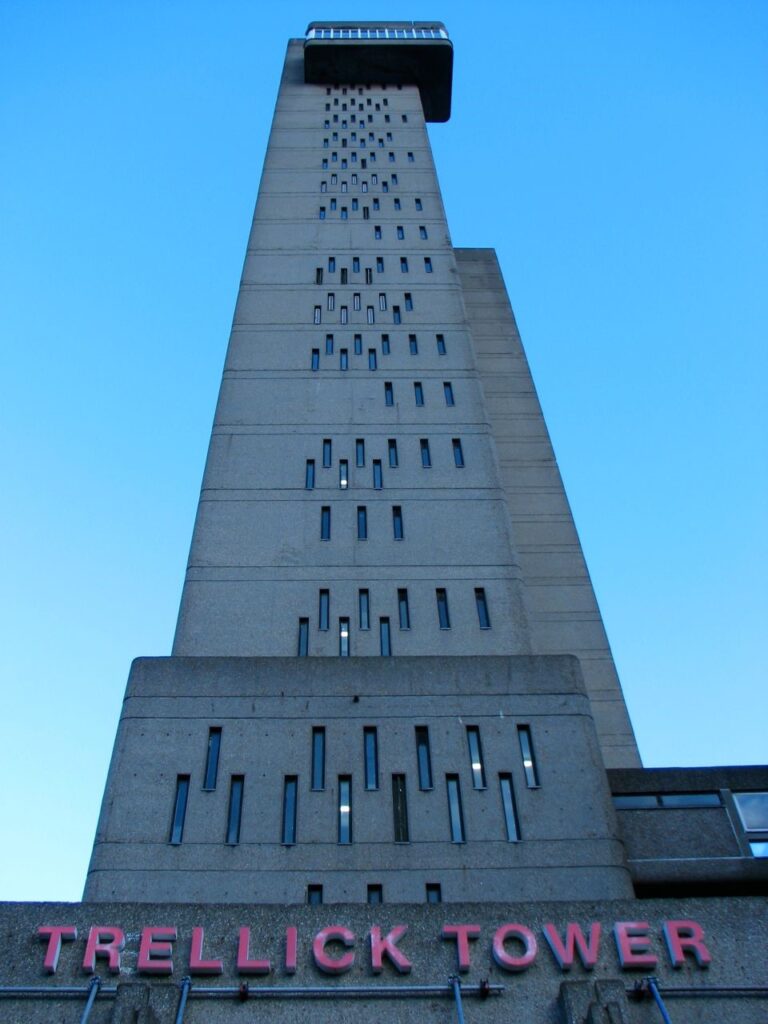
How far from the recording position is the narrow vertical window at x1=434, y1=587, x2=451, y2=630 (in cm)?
2858

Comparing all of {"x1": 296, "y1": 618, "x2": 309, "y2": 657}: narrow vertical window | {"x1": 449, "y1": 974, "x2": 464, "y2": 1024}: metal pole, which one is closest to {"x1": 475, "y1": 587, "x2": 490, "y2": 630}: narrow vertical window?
{"x1": 296, "y1": 618, "x2": 309, "y2": 657}: narrow vertical window

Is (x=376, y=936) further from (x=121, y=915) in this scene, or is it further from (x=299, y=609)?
(x=299, y=609)

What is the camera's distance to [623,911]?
17922mm

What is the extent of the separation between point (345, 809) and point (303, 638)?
679 centimetres

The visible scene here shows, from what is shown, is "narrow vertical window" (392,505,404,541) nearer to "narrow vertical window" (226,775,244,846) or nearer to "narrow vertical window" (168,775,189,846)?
"narrow vertical window" (226,775,244,846)

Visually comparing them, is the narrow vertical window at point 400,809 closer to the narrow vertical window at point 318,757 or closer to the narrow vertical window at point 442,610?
the narrow vertical window at point 318,757

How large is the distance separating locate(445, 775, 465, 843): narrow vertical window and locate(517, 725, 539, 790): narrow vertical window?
1.81m

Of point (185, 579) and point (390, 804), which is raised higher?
point (185, 579)

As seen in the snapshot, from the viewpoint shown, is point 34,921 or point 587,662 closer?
point 34,921

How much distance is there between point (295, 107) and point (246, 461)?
3337 centimetres

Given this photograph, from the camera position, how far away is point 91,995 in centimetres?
1638

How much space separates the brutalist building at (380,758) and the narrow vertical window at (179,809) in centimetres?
8

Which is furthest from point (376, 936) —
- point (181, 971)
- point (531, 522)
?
point (531, 522)

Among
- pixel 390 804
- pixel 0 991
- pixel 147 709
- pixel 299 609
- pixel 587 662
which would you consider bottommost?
pixel 0 991
